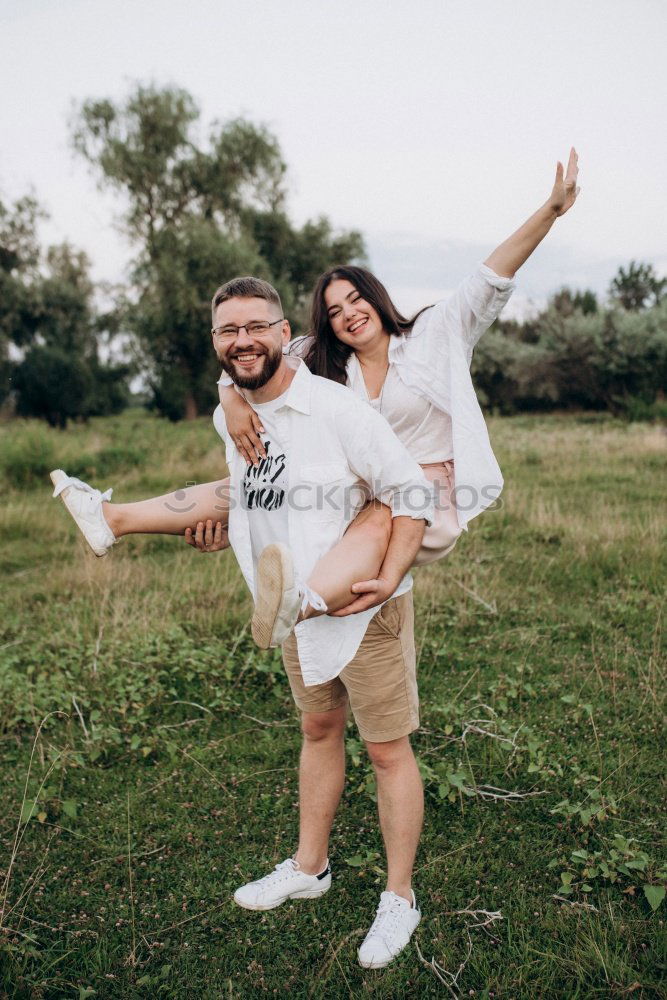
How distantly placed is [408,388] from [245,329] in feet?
2.32

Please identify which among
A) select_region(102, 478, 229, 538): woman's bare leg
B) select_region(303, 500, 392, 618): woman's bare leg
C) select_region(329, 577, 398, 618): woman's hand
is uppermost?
select_region(102, 478, 229, 538): woman's bare leg

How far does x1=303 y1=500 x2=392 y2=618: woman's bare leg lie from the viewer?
220 centimetres

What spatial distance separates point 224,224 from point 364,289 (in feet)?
85.1

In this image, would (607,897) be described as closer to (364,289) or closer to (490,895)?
(490,895)

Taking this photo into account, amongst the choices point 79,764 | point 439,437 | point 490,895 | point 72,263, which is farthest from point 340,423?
point 72,263

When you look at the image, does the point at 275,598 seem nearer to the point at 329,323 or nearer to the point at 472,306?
the point at 329,323

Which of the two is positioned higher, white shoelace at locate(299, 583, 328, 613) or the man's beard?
the man's beard

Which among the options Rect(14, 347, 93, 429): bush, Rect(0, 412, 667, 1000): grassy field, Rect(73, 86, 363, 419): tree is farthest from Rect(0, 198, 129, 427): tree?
Rect(0, 412, 667, 1000): grassy field

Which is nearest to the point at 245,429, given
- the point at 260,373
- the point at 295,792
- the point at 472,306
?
the point at 260,373

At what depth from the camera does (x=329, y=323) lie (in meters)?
Result: 2.80

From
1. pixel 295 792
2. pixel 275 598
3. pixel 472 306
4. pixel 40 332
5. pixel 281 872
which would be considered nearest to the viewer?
pixel 275 598

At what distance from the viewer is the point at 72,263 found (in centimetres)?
3372

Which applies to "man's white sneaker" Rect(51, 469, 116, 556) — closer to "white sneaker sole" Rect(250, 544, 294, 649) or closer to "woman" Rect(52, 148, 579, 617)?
"woman" Rect(52, 148, 579, 617)

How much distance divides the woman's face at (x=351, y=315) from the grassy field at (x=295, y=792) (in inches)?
78.3
